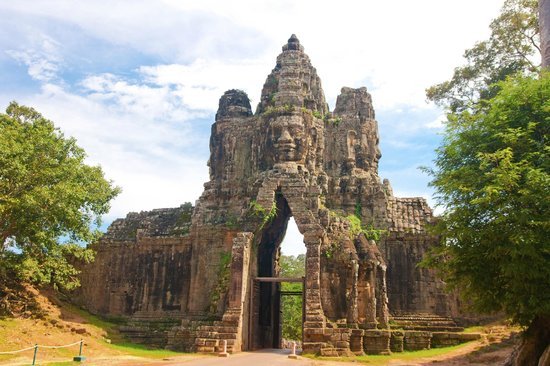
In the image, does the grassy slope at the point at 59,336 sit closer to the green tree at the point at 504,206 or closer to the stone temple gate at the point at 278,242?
the stone temple gate at the point at 278,242

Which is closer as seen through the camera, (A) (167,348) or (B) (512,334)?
(B) (512,334)

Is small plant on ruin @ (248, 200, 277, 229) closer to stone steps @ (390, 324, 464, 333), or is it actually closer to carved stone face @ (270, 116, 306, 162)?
carved stone face @ (270, 116, 306, 162)

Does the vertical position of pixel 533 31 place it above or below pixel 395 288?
above

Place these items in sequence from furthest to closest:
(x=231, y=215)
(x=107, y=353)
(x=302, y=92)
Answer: (x=302, y=92)
(x=231, y=215)
(x=107, y=353)

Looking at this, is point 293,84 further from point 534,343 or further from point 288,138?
point 534,343

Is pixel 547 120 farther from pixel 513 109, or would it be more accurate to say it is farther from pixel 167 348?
pixel 167 348

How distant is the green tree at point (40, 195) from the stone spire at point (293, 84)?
36.6 ft

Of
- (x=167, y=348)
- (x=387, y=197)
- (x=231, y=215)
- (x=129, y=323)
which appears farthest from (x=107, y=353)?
(x=387, y=197)

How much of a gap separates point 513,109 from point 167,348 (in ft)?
55.5

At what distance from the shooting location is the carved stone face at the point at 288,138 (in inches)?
1108

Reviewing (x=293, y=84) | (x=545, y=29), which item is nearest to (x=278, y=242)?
(x=293, y=84)

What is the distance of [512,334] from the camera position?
833 inches

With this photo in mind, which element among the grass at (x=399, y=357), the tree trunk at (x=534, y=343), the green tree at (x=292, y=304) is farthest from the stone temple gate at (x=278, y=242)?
the green tree at (x=292, y=304)

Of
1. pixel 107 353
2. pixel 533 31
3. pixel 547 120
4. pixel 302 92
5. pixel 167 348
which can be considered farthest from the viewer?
pixel 302 92
